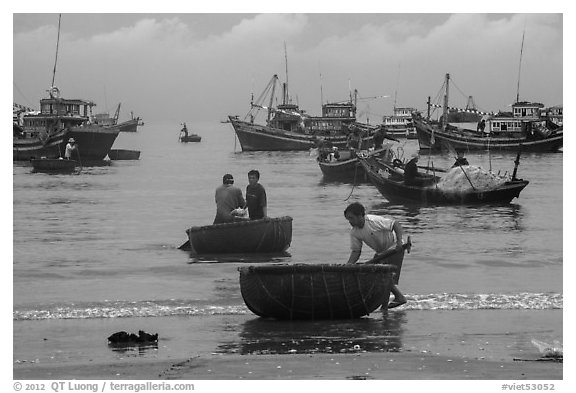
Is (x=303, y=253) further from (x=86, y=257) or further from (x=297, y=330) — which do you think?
(x=297, y=330)

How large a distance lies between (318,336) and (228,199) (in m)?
6.31

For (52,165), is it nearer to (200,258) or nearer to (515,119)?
(200,258)

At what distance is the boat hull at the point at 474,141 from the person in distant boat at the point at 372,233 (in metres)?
47.9

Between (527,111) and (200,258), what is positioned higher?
(527,111)

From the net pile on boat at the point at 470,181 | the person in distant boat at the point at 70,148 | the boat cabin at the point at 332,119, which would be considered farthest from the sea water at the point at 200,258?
the boat cabin at the point at 332,119

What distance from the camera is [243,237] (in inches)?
699

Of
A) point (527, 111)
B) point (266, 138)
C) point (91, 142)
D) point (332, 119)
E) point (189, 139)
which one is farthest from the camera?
point (332, 119)

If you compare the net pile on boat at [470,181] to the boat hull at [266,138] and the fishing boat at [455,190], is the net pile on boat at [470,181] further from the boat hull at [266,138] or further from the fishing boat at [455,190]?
the boat hull at [266,138]

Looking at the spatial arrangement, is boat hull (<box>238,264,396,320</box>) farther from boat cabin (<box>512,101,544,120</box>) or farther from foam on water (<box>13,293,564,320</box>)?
boat cabin (<box>512,101,544,120</box>)

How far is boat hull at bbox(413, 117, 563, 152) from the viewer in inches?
2375

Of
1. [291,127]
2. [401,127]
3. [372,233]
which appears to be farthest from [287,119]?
[372,233]

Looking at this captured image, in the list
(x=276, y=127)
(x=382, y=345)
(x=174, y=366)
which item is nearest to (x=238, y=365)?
(x=174, y=366)

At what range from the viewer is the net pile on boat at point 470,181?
2906 centimetres

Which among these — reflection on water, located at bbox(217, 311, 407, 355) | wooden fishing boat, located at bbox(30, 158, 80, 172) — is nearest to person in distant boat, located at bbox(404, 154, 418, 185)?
wooden fishing boat, located at bbox(30, 158, 80, 172)
